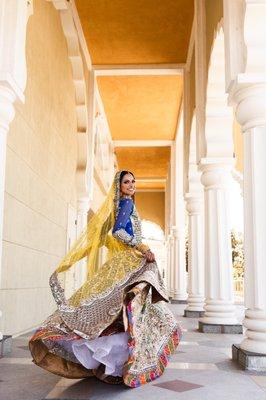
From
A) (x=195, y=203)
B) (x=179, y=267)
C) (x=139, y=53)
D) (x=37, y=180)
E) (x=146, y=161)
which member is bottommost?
(x=179, y=267)

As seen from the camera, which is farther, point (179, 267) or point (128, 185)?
point (179, 267)

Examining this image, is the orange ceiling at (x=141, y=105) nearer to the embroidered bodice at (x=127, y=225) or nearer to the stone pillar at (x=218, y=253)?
the stone pillar at (x=218, y=253)

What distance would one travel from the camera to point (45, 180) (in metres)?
6.77

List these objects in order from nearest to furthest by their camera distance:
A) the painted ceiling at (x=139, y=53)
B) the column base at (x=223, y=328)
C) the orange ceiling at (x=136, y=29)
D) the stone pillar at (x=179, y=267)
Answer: the column base at (x=223, y=328)
the orange ceiling at (x=136, y=29)
the painted ceiling at (x=139, y=53)
the stone pillar at (x=179, y=267)

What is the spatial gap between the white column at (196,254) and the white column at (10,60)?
5.22m

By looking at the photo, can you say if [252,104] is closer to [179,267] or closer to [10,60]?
[10,60]

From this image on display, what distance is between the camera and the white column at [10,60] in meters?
4.02

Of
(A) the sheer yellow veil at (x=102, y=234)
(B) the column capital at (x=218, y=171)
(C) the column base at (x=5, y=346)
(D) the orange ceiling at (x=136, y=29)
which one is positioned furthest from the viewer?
(D) the orange ceiling at (x=136, y=29)

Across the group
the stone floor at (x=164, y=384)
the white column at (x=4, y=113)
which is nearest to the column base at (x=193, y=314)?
the stone floor at (x=164, y=384)

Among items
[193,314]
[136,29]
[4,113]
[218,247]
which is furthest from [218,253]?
[136,29]

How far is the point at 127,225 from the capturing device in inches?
134

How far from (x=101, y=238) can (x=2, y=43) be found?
1.98 metres

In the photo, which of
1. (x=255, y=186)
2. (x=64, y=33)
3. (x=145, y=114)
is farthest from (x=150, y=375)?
(x=145, y=114)

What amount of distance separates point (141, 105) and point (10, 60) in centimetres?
839
